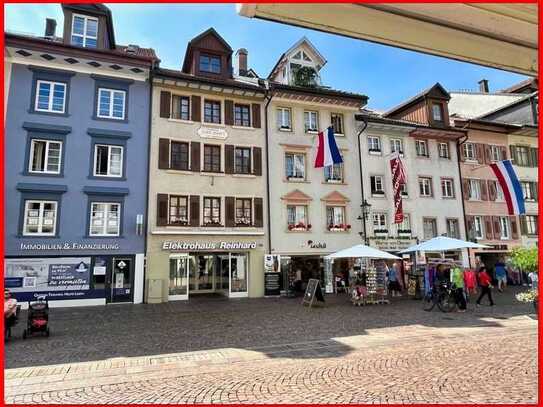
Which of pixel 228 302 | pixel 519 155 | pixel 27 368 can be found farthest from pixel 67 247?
pixel 519 155

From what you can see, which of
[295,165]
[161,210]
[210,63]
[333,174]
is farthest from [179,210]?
[333,174]

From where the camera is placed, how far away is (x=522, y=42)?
6.89ft

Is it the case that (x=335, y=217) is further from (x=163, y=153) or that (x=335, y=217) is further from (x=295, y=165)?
A: (x=163, y=153)

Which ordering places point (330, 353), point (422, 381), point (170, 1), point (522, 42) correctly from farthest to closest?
point (330, 353) → point (422, 381) → point (522, 42) → point (170, 1)

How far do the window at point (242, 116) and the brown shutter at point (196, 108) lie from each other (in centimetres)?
230

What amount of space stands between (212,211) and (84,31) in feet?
40.7

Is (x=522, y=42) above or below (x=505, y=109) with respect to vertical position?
below

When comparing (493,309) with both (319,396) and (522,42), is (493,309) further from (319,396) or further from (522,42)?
(522,42)

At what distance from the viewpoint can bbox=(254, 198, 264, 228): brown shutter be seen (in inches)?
920

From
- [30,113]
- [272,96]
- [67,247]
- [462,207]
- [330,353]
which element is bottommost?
[330,353]

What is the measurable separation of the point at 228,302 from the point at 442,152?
20.6 meters

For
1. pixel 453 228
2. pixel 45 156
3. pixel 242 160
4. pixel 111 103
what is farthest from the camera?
pixel 453 228

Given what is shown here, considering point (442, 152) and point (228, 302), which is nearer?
point (228, 302)

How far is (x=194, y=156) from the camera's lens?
75.0ft
